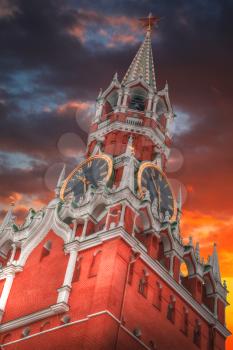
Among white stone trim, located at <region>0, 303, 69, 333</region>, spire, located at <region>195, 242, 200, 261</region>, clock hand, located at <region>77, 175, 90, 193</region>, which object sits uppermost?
clock hand, located at <region>77, 175, 90, 193</region>

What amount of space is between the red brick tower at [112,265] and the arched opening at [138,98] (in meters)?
2.02

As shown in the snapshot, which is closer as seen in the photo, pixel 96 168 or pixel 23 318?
pixel 23 318

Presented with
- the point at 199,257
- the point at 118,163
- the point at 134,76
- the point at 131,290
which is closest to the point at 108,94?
the point at 134,76

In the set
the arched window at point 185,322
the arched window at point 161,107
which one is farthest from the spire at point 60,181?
the arched window at point 185,322

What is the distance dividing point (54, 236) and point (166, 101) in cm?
1711

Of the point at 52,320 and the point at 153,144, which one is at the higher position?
the point at 153,144

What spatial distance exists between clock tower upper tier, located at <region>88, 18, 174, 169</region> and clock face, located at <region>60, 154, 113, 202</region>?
2261 millimetres

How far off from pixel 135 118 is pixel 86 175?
7.24 m

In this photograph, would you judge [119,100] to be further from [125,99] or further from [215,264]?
[215,264]

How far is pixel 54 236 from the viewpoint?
3966 centimetres

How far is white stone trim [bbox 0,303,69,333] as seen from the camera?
34469 mm

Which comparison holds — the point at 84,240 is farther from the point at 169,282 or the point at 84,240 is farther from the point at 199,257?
the point at 199,257

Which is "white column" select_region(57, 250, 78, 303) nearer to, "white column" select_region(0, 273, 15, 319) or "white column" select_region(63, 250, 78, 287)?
"white column" select_region(63, 250, 78, 287)

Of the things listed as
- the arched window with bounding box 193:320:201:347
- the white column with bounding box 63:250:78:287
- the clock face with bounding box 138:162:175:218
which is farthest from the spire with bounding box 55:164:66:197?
the arched window with bounding box 193:320:201:347
